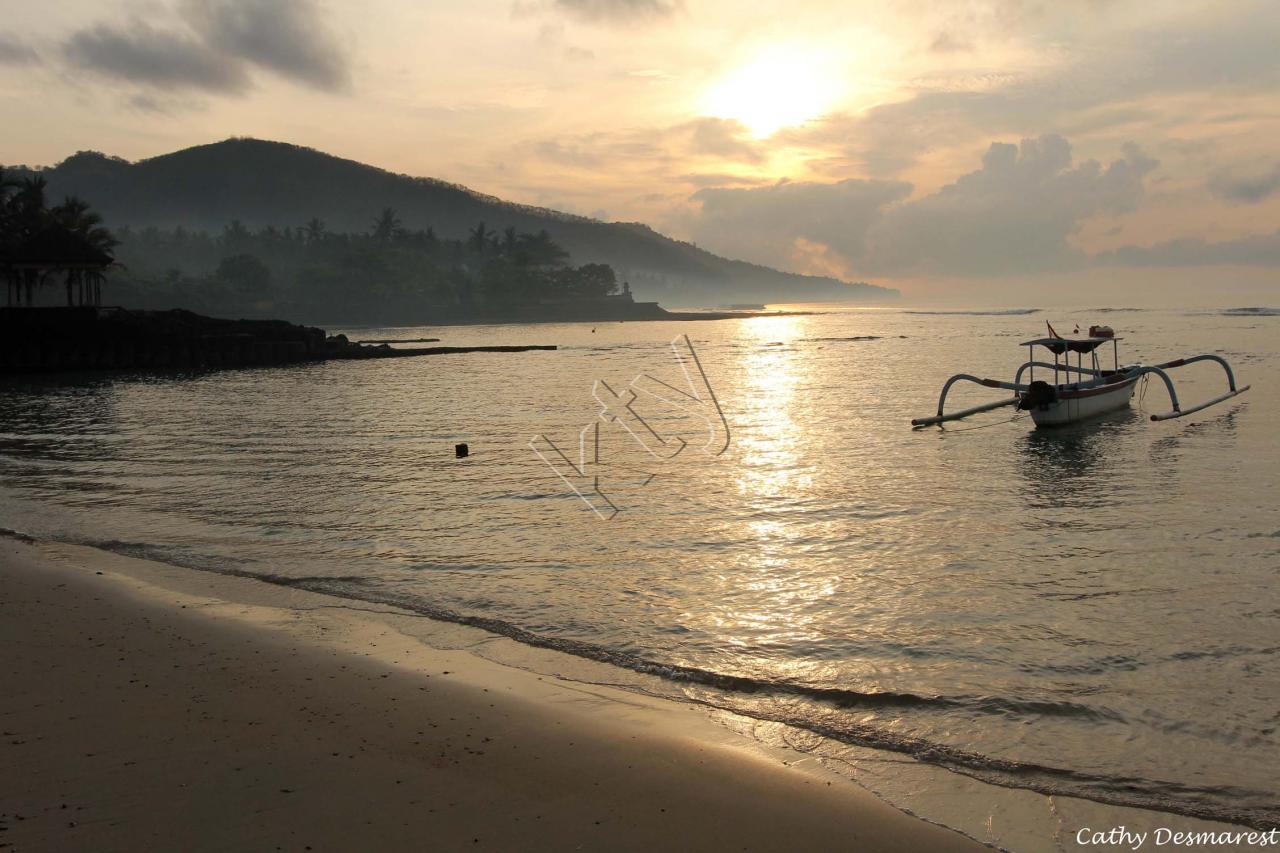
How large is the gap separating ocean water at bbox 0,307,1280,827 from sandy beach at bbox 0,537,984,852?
1.31 m

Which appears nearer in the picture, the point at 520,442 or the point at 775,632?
the point at 775,632

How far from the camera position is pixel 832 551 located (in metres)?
13.9

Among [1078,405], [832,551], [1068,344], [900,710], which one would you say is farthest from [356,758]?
[1068,344]

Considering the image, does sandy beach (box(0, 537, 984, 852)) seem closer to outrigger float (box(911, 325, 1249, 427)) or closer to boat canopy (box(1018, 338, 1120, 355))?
outrigger float (box(911, 325, 1249, 427))

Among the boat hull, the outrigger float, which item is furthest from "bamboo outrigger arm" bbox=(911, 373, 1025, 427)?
the boat hull

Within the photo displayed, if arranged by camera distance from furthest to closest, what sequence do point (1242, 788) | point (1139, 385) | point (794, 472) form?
point (1139, 385) → point (794, 472) → point (1242, 788)

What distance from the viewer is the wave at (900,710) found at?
636 centimetres

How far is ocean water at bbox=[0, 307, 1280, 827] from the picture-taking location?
25.5 feet

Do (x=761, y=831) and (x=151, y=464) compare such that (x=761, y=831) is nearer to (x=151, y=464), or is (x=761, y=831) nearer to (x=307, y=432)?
(x=151, y=464)

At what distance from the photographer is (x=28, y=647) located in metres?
8.27

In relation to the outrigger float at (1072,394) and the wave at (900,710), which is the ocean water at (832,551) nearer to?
the wave at (900,710)

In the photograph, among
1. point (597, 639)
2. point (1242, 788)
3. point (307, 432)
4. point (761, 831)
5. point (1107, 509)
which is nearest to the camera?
point (761, 831)

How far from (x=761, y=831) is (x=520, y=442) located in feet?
73.2

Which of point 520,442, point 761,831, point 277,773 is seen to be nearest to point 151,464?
point 520,442
